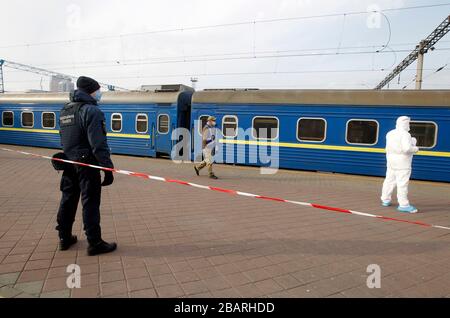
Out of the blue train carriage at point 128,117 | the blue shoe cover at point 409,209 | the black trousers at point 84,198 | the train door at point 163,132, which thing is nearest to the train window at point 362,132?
the blue shoe cover at point 409,209

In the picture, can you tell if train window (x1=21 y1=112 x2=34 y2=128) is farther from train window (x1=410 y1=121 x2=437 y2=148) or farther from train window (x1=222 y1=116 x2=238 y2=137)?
train window (x1=410 y1=121 x2=437 y2=148)

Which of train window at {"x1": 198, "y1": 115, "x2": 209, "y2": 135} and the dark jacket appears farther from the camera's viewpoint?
train window at {"x1": 198, "y1": 115, "x2": 209, "y2": 135}

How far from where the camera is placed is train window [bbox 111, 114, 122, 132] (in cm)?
1381

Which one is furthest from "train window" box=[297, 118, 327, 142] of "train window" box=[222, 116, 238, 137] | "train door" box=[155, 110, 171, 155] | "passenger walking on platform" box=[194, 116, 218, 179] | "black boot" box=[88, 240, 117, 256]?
"black boot" box=[88, 240, 117, 256]

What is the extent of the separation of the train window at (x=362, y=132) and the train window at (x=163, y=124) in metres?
6.77

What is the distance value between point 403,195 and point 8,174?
966 cm

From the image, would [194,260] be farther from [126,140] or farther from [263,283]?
[126,140]

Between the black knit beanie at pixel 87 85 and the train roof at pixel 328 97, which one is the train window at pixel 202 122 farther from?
the black knit beanie at pixel 87 85

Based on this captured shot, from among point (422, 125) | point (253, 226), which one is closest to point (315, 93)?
point (422, 125)

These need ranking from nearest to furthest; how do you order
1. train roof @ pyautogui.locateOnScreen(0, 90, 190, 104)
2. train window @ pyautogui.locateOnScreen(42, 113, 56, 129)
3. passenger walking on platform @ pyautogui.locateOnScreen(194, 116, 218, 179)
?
1. passenger walking on platform @ pyautogui.locateOnScreen(194, 116, 218, 179)
2. train roof @ pyautogui.locateOnScreen(0, 90, 190, 104)
3. train window @ pyautogui.locateOnScreen(42, 113, 56, 129)

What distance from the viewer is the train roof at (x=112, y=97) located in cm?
1285

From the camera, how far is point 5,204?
5.65 meters

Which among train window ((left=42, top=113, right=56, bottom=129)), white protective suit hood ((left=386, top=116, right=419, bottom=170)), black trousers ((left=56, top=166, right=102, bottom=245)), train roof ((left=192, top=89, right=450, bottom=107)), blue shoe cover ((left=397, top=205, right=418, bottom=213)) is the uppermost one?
train roof ((left=192, top=89, right=450, bottom=107))
